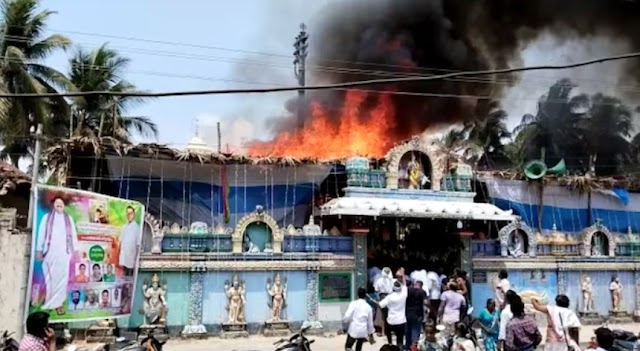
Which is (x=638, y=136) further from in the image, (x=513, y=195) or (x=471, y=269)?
(x=471, y=269)

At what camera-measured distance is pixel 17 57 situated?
19.3 metres

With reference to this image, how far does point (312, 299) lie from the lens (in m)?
16.1

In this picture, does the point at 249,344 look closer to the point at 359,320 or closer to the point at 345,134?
the point at 359,320

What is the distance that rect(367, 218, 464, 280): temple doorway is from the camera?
17.6 metres

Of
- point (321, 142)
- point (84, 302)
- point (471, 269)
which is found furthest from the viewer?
point (321, 142)

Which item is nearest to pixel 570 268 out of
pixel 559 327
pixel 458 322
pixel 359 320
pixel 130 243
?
pixel 359 320

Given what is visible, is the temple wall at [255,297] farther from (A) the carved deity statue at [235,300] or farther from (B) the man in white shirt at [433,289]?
(B) the man in white shirt at [433,289]

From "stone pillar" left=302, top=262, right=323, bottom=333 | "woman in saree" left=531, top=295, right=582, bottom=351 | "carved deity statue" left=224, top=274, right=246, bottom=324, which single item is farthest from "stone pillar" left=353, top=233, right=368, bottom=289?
Result: "woman in saree" left=531, top=295, right=582, bottom=351

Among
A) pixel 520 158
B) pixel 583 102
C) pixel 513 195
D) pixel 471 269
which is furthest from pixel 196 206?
pixel 583 102

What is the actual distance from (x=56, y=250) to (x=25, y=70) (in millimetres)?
11705

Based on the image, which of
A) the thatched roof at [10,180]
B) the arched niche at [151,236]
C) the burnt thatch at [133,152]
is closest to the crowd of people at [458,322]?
the burnt thatch at [133,152]

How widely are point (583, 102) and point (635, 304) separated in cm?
1637

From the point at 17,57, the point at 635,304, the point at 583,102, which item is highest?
the point at 583,102

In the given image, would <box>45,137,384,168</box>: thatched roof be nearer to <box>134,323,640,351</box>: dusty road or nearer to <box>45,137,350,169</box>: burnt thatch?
<box>45,137,350,169</box>: burnt thatch
